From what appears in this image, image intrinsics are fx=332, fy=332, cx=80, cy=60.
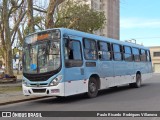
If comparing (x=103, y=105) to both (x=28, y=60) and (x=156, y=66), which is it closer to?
(x=28, y=60)

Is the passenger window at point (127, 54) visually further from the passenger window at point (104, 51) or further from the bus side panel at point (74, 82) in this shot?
the bus side panel at point (74, 82)

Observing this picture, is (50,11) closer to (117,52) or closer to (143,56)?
(117,52)

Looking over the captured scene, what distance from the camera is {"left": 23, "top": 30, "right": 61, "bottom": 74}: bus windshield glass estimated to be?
46.1ft

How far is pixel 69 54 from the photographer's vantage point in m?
14.4

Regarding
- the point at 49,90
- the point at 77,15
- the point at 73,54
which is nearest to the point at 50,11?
the point at 73,54

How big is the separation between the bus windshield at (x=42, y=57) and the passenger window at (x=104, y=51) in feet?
11.9

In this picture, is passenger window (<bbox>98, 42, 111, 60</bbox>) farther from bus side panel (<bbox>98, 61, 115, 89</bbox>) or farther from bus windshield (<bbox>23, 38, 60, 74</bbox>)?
bus windshield (<bbox>23, 38, 60, 74</bbox>)

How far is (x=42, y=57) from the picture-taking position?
14289 millimetres

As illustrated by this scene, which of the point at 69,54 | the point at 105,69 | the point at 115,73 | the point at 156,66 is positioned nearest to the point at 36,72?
the point at 69,54

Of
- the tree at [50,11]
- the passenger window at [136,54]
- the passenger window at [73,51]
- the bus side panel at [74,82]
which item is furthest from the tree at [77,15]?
the bus side panel at [74,82]

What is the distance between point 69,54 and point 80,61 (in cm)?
99

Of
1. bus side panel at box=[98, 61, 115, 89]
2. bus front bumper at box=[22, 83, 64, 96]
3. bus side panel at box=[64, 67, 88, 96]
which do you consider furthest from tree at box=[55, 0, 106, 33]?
bus front bumper at box=[22, 83, 64, 96]

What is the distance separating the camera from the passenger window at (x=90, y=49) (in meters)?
15.9

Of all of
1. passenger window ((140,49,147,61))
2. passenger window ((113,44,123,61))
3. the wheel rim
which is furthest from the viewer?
passenger window ((140,49,147,61))
